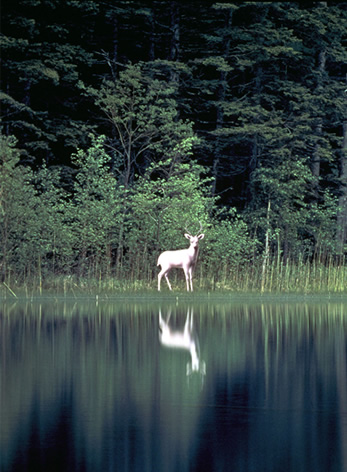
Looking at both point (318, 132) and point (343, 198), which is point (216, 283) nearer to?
point (318, 132)

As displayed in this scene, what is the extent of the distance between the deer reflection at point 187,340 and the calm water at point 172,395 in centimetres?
2

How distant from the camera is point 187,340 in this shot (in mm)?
14719

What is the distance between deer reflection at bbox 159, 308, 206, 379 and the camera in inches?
467

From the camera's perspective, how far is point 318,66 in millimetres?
36000

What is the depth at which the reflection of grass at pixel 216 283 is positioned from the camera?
2423 centimetres

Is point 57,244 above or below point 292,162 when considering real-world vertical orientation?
below

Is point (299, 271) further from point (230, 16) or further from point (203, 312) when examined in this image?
point (230, 16)

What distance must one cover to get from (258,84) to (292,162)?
5.12m

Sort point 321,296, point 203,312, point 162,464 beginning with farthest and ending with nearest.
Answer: point 321,296, point 203,312, point 162,464

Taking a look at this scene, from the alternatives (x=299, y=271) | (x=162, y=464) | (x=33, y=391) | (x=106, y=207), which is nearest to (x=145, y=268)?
Answer: (x=106, y=207)

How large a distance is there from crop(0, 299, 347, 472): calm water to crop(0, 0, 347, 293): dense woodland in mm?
7873

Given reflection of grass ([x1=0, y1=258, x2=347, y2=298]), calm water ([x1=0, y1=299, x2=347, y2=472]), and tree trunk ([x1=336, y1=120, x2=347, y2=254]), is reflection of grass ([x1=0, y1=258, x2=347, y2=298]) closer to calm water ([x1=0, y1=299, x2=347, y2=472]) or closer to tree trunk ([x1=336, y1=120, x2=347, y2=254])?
calm water ([x1=0, y1=299, x2=347, y2=472])

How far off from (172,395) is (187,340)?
507 centimetres

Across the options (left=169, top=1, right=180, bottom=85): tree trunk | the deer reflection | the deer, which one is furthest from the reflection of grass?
(left=169, top=1, right=180, bottom=85): tree trunk
